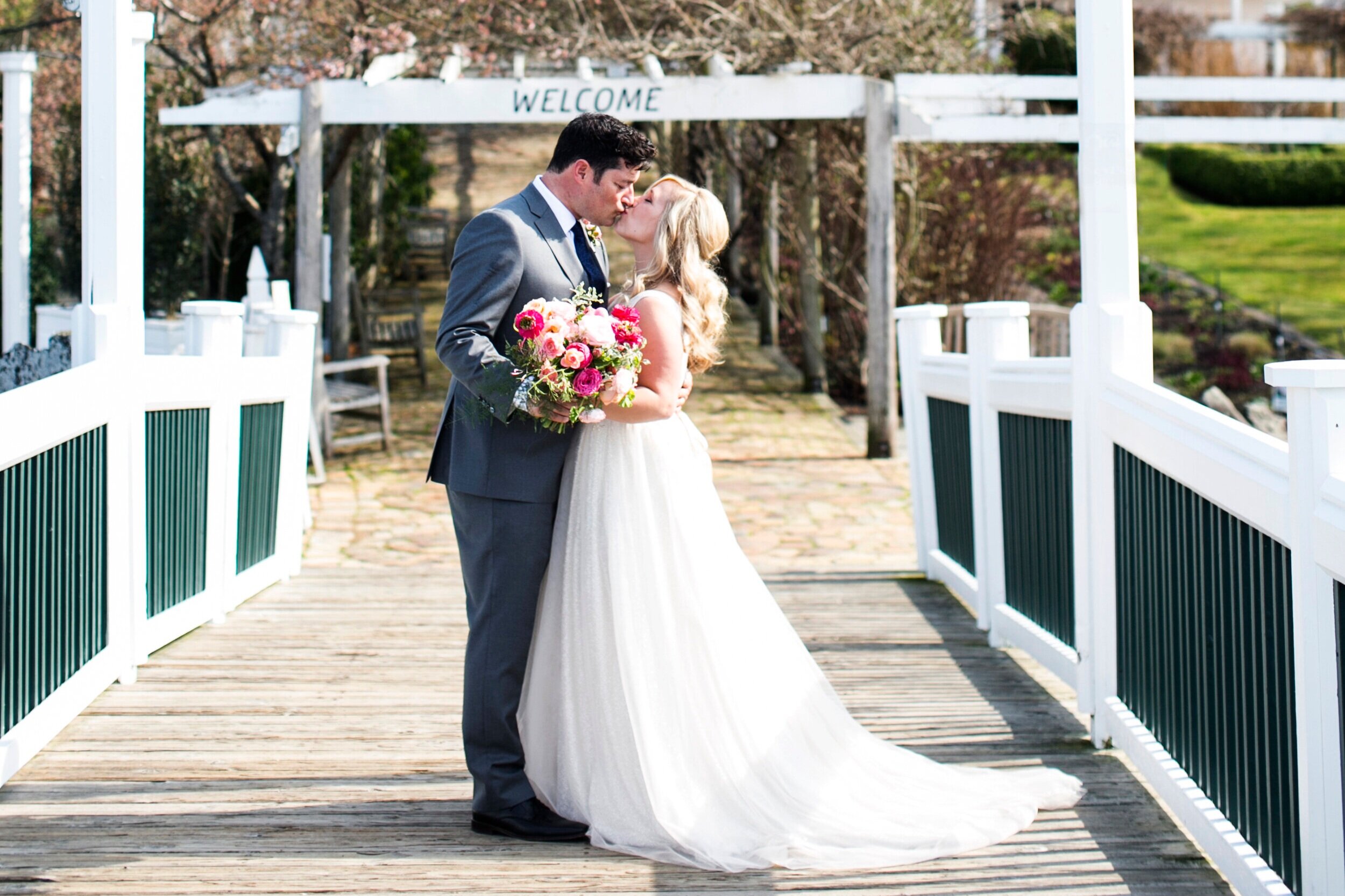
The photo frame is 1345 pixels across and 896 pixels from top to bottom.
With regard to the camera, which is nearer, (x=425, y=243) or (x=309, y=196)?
(x=309, y=196)

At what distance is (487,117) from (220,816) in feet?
24.9

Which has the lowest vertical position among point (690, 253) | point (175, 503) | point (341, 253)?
point (175, 503)

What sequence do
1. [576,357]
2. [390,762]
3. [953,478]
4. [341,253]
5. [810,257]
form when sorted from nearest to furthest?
[576,357], [390,762], [953,478], [341,253], [810,257]

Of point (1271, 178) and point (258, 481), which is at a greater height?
point (1271, 178)

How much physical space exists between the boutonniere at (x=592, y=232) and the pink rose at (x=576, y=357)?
1.57ft

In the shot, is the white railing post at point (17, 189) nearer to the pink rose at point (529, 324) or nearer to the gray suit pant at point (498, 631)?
the gray suit pant at point (498, 631)

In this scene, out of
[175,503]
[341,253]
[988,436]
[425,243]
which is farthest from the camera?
[425,243]

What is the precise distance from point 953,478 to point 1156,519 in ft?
8.31

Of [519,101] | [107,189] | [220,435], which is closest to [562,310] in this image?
[107,189]

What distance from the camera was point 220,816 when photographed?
11.6 feet

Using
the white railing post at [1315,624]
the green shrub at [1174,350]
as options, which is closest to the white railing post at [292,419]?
the white railing post at [1315,624]

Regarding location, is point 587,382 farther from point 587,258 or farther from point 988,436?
point 988,436

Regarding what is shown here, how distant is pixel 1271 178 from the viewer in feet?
76.0

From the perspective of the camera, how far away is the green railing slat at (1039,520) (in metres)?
4.53
